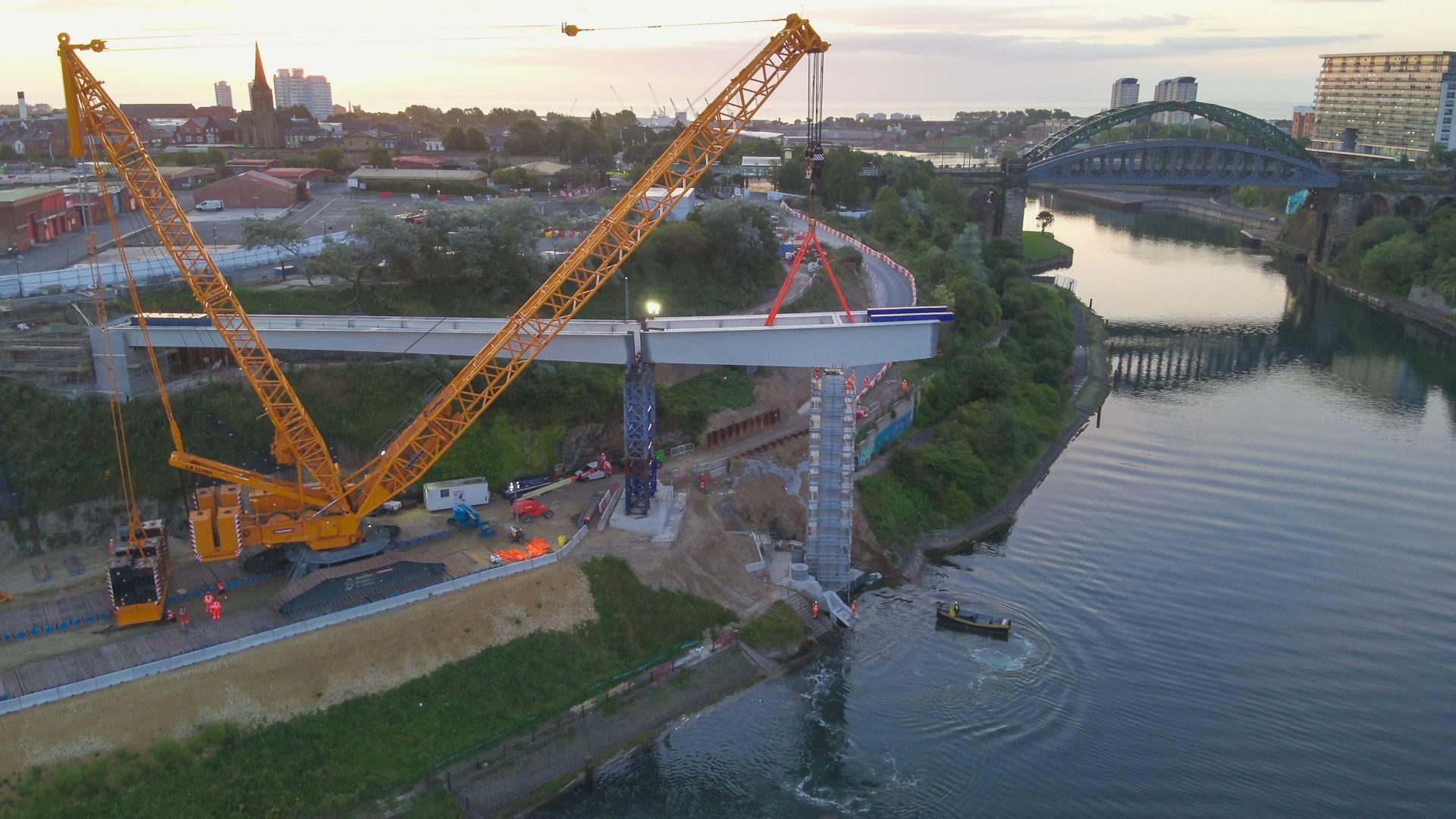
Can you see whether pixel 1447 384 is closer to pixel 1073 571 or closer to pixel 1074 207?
pixel 1073 571

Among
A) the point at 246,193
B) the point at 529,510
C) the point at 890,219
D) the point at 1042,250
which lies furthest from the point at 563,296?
the point at 1042,250

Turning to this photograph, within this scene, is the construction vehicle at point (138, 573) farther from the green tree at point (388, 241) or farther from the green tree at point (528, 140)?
the green tree at point (528, 140)

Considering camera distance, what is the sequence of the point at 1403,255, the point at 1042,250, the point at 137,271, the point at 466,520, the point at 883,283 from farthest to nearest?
the point at 1042,250 < the point at 1403,255 < the point at 883,283 < the point at 137,271 < the point at 466,520

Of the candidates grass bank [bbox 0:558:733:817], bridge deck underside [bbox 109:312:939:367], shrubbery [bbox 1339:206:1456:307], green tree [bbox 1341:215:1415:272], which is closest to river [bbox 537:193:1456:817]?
grass bank [bbox 0:558:733:817]

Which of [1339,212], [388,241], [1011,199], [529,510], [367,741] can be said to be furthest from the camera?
[1339,212]

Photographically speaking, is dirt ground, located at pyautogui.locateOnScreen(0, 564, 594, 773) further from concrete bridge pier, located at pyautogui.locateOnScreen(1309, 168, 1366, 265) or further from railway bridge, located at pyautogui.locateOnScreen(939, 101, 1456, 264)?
concrete bridge pier, located at pyautogui.locateOnScreen(1309, 168, 1366, 265)

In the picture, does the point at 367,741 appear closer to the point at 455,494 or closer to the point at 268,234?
the point at 455,494

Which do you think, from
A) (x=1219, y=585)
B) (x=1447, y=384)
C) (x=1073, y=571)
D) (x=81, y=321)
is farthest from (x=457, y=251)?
(x=1447, y=384)
